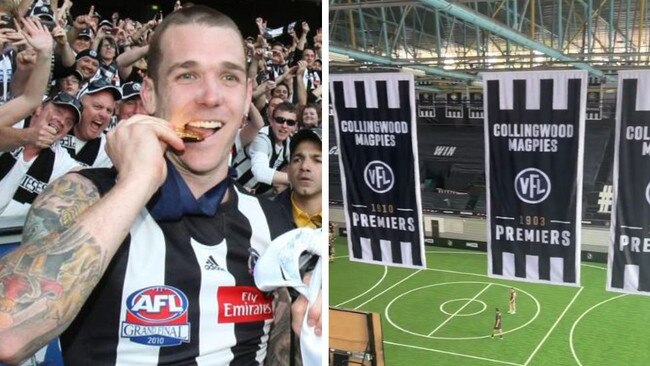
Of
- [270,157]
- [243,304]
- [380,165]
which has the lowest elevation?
[243,304]

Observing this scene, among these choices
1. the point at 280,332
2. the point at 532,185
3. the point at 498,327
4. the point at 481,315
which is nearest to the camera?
the point at 280,332

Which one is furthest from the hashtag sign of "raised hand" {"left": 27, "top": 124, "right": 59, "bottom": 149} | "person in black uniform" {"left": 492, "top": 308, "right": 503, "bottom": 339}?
"raised hand" {"left": 27, "top": 124, "right": 59, "bottom": 149}

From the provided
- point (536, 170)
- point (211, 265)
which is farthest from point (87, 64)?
point (536, 170)

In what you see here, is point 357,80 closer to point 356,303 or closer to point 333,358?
point 333,358

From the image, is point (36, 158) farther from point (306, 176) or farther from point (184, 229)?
point (306, 176)

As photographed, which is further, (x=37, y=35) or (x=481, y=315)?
(x=481, y=315)

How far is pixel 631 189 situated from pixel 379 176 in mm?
1888

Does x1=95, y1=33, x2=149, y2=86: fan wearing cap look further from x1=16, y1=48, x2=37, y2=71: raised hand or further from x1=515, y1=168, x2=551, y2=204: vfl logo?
x1=515, y1=168, x2=551, y2=204: vfl logo

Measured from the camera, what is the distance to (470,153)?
16703 mm

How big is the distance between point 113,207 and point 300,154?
120 cm

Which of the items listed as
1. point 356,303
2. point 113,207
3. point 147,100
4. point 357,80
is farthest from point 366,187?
point 356,303

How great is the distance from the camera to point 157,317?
7.27 ft

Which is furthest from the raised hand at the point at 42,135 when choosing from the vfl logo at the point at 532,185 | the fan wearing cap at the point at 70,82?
the vfl logo at the point at 532,185

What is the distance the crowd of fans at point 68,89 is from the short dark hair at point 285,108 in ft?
0.33
